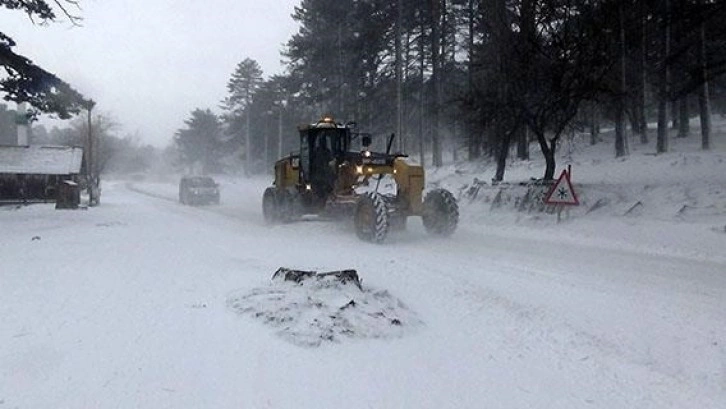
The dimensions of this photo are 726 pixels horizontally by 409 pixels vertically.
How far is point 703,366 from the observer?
468cm

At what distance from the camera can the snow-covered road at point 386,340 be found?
4.07 meters

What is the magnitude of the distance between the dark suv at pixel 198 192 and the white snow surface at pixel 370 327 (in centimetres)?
1951

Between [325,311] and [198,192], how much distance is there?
88.7 feet

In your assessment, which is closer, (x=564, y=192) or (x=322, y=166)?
(x=564, y=192)

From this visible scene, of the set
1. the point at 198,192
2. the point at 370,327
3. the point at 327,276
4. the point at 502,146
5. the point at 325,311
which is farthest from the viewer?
the point at 198,192

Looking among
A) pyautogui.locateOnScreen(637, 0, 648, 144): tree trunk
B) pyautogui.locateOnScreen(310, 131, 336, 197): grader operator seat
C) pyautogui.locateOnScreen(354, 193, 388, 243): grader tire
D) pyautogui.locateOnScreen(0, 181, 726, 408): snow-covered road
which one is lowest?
pyautogui.locateOnScreen(0, 181, 726, 408): snow-covered road

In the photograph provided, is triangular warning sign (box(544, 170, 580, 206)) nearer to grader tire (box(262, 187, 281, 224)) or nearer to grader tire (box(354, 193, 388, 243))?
grader tire (box(354, 193, 388, 243))

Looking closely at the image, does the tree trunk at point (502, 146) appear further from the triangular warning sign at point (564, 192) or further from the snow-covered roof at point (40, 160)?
the snow-covered roof at point (40, 160)

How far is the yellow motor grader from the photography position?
12.6 metres

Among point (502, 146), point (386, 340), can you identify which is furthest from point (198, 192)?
point (386, 340)

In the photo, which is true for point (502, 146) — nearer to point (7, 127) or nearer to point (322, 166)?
point (322, 166)

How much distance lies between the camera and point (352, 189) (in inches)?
549

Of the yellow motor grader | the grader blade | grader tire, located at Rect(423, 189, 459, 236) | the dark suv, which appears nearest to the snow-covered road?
the grader blade

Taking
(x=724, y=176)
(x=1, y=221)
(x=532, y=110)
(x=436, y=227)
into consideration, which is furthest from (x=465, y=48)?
(x=1, y=221)
